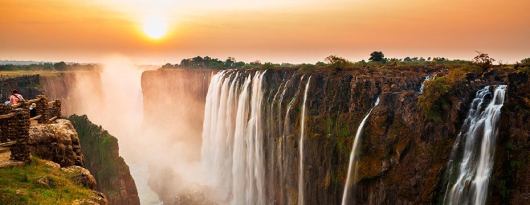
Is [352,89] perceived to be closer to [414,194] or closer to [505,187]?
[414,194]

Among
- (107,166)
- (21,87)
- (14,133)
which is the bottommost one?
(107,166)

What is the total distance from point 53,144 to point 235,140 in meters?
28.9

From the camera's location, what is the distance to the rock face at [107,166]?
4291cm

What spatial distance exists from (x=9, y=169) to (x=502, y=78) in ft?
66.7

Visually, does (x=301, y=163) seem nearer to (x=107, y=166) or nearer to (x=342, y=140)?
(x=342, y=140)

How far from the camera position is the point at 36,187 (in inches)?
563

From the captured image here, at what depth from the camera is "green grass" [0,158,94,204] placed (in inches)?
524

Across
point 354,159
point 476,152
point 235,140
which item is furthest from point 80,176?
point 235,140

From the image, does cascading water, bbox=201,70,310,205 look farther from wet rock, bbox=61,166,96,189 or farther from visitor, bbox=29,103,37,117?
wet rock, bbox=61,166,96,189

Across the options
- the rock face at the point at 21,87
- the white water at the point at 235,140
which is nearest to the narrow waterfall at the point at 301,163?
the white water at the point at 235,140

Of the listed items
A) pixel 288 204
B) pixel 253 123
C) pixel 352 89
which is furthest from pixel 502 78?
pixel 253 123

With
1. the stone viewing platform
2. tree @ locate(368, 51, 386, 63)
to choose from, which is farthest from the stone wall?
the stone viewing platform

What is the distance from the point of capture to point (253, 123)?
4091 cm

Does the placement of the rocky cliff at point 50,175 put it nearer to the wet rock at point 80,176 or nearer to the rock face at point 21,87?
the wet rock at point 80,176
